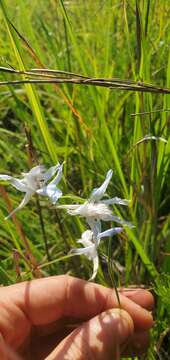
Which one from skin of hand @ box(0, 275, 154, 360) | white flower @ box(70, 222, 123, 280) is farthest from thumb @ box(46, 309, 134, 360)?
white flower @ box(70, 222, 123, 280)

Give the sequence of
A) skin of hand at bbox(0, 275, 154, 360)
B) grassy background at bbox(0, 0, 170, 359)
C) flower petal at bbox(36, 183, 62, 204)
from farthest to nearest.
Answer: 1. grassy background at bbox(0, 0, 170, 359)
2. skin of hand at bbox(0, 275, 154, 360)
3. flower petal at bbox(36, 183, 62, 204)

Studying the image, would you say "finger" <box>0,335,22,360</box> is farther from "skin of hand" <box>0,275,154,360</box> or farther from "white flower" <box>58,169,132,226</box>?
"white flower" <box>58,169,132,226</box>

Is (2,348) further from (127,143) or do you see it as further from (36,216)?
(127,143)

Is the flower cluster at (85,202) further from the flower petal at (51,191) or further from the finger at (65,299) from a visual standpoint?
the finger at (65,299)

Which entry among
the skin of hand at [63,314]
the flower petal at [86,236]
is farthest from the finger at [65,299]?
the flower petal at [86,236]

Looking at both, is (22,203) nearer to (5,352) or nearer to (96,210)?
(96,210)

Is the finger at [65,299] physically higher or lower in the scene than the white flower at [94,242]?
lower
